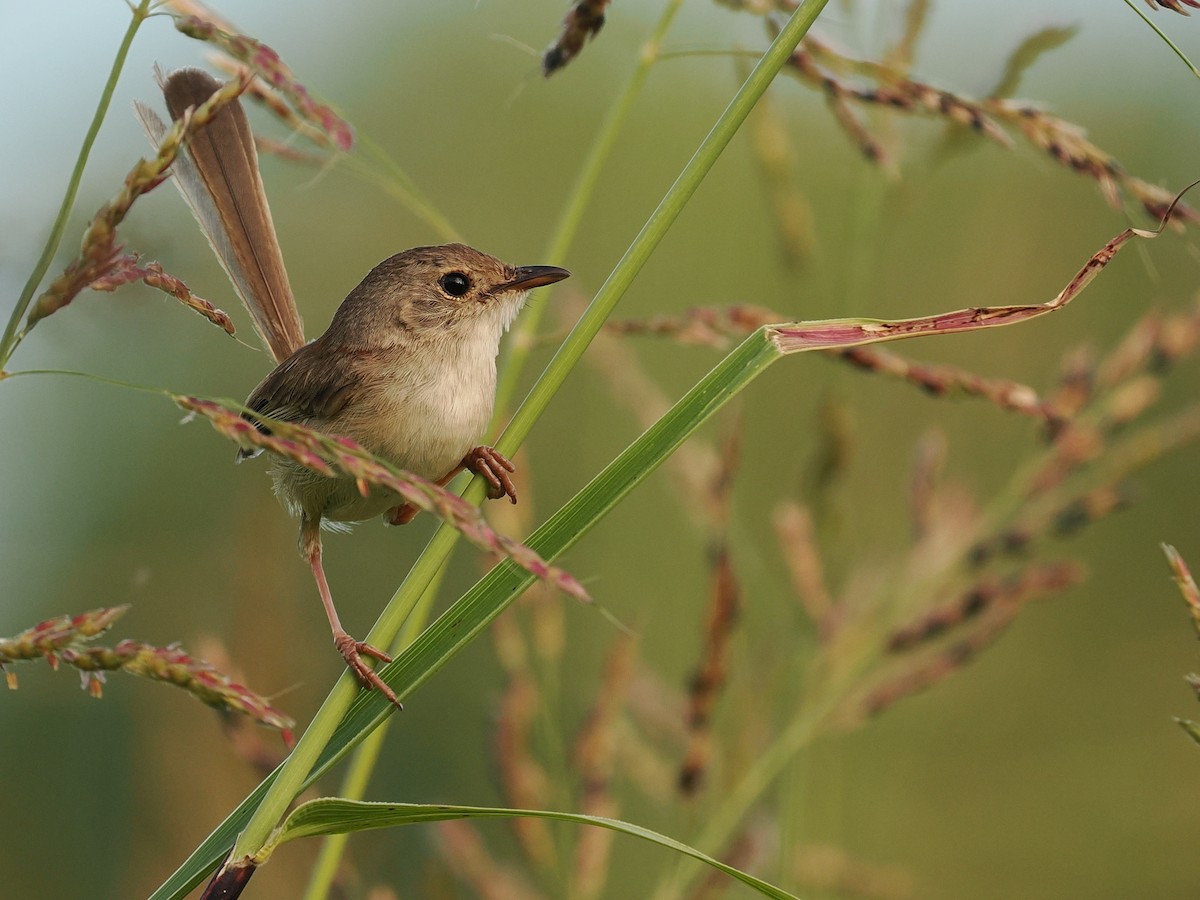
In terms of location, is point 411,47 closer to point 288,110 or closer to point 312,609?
point 312,609

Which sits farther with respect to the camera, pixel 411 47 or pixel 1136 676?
pixel 411 47

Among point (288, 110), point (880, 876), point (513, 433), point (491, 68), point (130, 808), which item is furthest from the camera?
point (491, 68)

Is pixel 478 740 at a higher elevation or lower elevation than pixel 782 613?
lower

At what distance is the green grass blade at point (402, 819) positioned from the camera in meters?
1.08

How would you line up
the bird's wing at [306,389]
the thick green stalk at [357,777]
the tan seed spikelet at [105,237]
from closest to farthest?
the tan seed spikelet at [105,237] → the thick green stalk at [357,777] → the bird's wing at [306,389]

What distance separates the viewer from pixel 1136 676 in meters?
4.61

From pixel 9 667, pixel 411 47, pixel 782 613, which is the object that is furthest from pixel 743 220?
pixel 9 667

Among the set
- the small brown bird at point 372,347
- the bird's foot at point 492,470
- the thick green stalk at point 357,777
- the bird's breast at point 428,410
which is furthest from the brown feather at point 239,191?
the thick green stalk at point 357,777

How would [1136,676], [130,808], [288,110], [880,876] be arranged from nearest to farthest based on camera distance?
[288,110], [880,876], [130,808], [1136,676]

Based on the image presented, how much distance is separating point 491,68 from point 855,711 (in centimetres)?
578

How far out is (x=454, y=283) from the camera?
2.16 m

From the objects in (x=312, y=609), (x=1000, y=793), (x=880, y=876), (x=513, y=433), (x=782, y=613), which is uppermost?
(x=513, y=433)

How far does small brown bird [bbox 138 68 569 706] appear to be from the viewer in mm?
1877

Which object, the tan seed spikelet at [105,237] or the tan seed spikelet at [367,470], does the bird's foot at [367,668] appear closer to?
the tan seed spikelet at [367,470]
